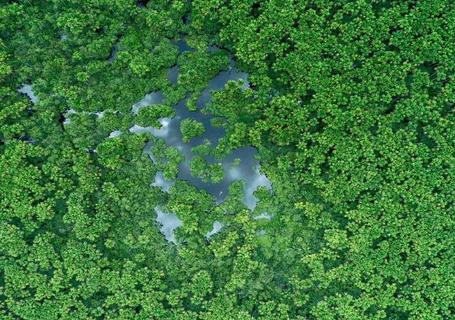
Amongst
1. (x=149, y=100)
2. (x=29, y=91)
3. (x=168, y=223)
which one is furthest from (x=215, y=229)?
(x=29, y=91)

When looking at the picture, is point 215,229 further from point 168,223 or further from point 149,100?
point 149,100

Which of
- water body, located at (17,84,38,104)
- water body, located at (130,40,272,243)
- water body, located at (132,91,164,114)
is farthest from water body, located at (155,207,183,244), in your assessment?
water body, located at (17,84,38,104)

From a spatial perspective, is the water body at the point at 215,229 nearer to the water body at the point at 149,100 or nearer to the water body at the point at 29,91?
the water body at the point at 149,100

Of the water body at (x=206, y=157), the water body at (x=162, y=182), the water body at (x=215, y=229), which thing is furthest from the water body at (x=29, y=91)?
the water body at (x=215, y=229)

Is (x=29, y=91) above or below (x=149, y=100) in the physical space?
above

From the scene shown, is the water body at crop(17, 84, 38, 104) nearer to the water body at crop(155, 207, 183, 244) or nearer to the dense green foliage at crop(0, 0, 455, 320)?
the dense green foliage at crop(0, 0, 455, 320)

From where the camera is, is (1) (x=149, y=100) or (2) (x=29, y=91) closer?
(2) (x=29, y=91)
